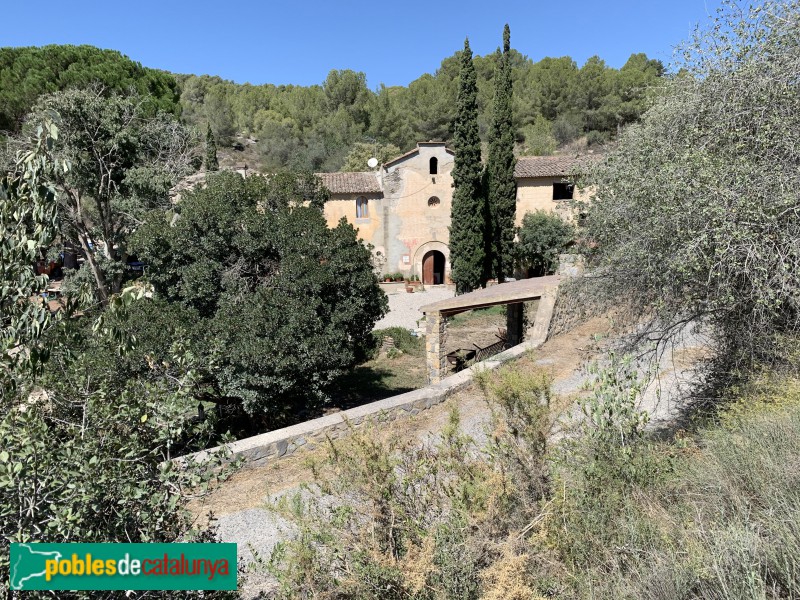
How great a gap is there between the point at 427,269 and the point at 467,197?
6466 mm

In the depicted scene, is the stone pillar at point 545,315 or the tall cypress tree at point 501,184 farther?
the tall cypress tree at point 501,184

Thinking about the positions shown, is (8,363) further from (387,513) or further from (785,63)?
(785,63)

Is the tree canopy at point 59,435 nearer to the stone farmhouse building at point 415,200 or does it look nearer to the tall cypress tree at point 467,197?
the tall cypress tree at point 467,197

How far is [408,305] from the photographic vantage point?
84.9 ft

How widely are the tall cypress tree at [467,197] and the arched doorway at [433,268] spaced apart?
5.17 metres

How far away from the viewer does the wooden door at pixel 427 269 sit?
30.8m

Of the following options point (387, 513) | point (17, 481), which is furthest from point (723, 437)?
point (17, 481)

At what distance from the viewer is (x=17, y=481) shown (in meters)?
2.49

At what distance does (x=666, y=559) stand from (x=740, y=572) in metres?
0.39

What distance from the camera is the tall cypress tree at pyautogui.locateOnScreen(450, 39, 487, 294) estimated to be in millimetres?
25297

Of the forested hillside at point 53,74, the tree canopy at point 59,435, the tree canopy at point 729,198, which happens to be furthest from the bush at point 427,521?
the forested hillside at point 53,74

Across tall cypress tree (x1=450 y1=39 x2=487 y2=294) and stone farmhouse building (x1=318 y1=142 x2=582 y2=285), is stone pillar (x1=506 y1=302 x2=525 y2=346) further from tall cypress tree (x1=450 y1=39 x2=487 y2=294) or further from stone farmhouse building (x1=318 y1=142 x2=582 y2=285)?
stone farmhouse building (x1=318 y1=142 x2=582 y2=285)

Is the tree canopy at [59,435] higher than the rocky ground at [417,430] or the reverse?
higher

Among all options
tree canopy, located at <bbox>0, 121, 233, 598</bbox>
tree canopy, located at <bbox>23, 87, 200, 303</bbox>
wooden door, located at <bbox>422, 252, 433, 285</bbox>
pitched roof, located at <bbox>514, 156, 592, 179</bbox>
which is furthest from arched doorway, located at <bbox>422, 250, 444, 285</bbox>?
tree canopy, located at <bbox>0, 121, 233, 598</bbox>
